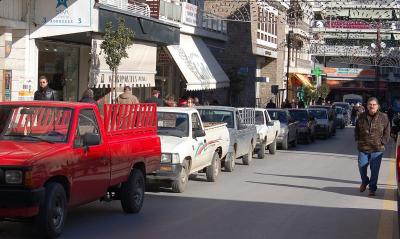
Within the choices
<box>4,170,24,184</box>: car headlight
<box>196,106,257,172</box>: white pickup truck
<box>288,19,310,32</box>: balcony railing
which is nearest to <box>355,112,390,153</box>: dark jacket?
<box>196,106,257,172</box>: white pickup truck

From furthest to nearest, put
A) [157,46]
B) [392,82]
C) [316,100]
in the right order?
[392,82] → [316,100] → [157,46]

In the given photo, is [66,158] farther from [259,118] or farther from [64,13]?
[259,118]

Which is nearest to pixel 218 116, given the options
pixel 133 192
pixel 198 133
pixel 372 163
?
pixel 198 133

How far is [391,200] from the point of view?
12859 mm

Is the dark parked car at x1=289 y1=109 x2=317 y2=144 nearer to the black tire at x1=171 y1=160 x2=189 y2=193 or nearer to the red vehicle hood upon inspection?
the black tire at x1=171 y1=160 x2=189 y2=193

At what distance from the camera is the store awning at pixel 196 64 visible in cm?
2991

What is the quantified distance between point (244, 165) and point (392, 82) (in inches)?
3271

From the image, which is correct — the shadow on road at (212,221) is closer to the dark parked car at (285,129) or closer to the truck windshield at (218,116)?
the truck windshield at (218,116)

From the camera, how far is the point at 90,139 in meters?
8.59

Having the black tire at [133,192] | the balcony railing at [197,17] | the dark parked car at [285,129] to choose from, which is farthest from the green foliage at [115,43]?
the black tire at [133,192]

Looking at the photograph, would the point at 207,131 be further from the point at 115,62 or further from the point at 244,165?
the point at 115,62

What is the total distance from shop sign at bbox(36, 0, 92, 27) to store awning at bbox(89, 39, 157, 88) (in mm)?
1907

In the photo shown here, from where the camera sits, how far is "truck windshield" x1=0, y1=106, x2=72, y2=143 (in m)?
8.56

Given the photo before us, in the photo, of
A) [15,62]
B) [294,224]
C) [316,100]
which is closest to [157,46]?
[15,62]
